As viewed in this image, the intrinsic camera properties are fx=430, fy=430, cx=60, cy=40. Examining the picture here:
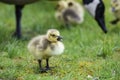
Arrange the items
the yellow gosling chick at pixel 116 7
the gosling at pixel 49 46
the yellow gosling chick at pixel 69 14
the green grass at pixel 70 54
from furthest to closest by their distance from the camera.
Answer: the yellow gosling chick at pixel 69 14 → the yellow gosling chick at pixel 116 7 → the green grass at pixel 70 54 → the gosling at pixel 49 46

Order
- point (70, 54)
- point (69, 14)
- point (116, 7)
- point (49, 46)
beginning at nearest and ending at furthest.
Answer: point (49, 46)
point (70, 54)
point (116, 7)
point (69, 14)

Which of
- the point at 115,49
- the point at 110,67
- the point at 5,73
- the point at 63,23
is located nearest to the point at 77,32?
the point at 63,23

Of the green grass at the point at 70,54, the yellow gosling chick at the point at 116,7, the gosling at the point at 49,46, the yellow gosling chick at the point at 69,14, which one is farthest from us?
the yellow gosling chick at the point at 69,14

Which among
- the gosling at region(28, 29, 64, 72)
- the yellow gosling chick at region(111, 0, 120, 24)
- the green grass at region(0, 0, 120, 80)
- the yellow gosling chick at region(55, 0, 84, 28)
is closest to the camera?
the gosling at region(28, 29, 64, 72)

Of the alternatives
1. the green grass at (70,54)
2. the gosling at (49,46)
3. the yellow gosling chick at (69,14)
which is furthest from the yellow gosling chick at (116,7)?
the gosling at (49,46)

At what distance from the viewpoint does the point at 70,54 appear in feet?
20.5

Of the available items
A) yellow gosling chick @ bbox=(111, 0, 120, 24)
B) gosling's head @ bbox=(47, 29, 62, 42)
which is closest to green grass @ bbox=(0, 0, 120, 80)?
yellow gosling chick @ bbox=(111, 0, 120, 24)

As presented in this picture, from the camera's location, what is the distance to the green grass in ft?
16.9

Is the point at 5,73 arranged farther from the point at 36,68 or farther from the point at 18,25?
the point at 18,25

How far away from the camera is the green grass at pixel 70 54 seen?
16.9 ft

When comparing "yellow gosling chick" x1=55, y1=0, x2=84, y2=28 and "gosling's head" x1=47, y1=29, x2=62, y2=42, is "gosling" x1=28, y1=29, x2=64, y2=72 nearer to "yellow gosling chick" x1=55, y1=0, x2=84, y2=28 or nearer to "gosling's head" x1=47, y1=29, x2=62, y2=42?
"gosling's head" x1=47, y1=29, x2=62, y2=42

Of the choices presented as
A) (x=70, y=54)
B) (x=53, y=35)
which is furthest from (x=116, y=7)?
(x=53, y=35)

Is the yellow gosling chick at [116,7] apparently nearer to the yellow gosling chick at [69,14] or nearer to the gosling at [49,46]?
the yellow gosling chick at [69,14]

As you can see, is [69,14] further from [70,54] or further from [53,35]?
[53,35]
